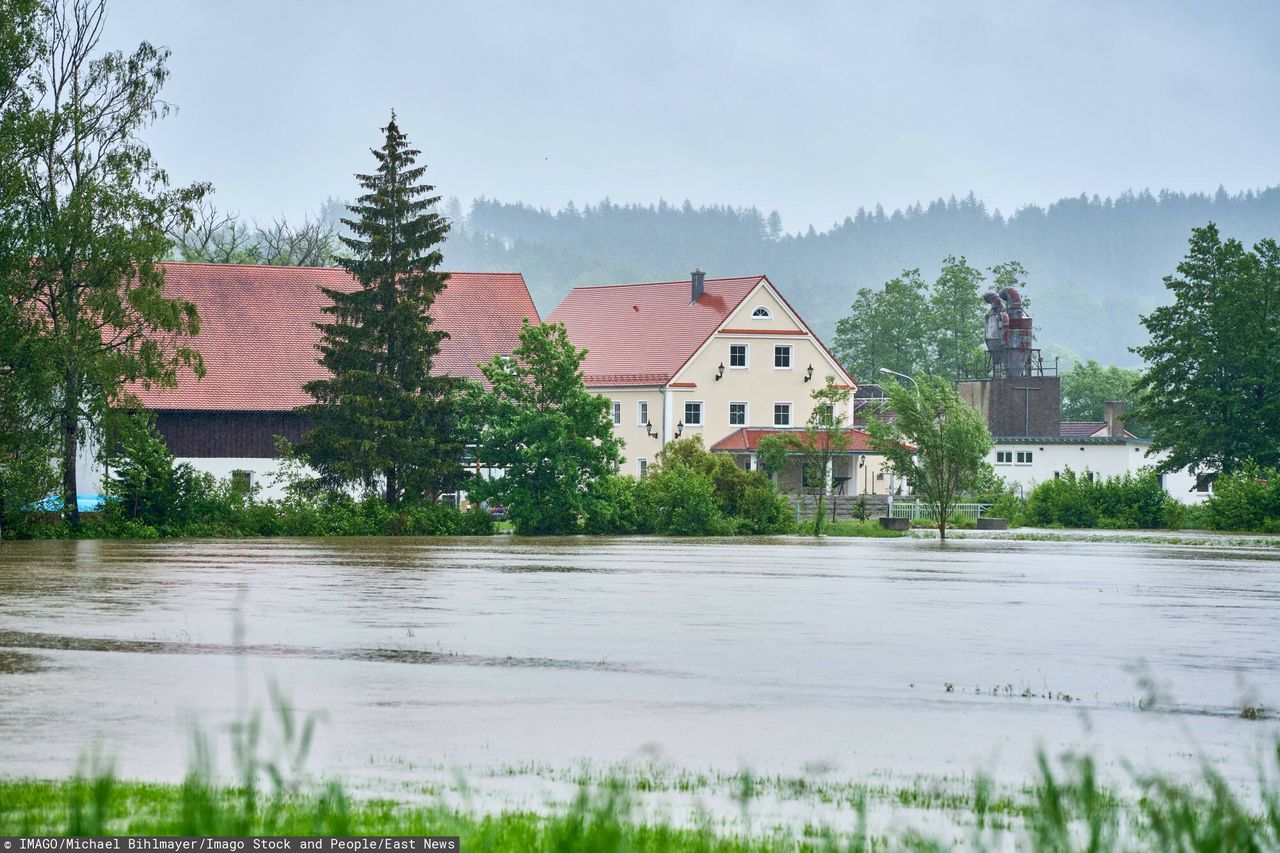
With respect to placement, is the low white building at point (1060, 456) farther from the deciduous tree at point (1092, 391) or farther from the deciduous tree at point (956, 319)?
the deciduous tree at point (1092, 391)

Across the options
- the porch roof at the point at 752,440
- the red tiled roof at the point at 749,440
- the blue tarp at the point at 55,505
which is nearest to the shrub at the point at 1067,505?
the porch roof at the point at 752,440

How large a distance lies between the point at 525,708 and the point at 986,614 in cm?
1172

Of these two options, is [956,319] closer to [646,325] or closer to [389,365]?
[646,325]

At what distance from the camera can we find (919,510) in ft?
229

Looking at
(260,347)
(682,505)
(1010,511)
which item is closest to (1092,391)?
(1010,511)

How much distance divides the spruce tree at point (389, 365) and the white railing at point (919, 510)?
2276cm

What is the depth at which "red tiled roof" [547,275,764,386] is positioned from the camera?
83250 mm

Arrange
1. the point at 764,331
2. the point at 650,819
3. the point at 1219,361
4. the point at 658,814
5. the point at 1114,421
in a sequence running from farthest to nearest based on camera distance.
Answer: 1. the point at 1114,421
2. the point at 764,331
3. the point at 1219,361
4. the point at 658,814
5. the point at 650,819

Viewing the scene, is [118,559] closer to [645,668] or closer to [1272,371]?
[645,668]

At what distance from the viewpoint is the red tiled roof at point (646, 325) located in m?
83.2

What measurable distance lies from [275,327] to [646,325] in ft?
79.8

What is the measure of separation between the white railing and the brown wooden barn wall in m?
24.1

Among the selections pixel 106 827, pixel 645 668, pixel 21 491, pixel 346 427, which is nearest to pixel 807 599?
pixel 645 668

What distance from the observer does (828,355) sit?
85.9 m
